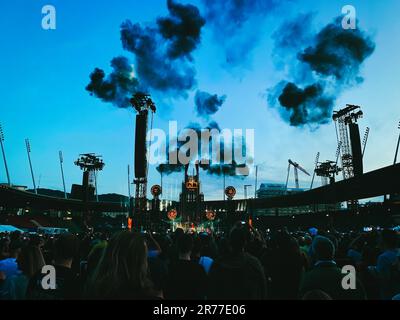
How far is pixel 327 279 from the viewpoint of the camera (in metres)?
4.98

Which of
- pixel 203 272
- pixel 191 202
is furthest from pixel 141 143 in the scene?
pixel 191 202

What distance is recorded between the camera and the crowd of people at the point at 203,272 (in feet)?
10.2

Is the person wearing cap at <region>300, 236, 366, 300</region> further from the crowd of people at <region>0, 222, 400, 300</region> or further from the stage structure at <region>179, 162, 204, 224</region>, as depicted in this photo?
the stage structure at <region>179, 162, 204, 224</region>

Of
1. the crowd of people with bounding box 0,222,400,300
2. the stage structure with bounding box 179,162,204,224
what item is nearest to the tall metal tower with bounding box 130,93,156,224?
the crowd of people with bounding box 0,222,400,300

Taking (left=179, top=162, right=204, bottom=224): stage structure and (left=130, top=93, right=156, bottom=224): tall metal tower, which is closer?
(left=130, top=93, right=156, bottom=224): tall metal tower

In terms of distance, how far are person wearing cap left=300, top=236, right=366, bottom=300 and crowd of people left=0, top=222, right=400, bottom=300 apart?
1 centimetres

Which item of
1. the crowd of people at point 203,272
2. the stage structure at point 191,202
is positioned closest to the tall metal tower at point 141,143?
the crowd of people at point 203,272

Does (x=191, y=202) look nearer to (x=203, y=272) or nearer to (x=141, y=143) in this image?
(x=141, y=143)

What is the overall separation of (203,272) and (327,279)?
2.02 metres

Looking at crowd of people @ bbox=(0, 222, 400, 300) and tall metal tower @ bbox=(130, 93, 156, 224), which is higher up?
tall metal tower @ bbox=(130, 93, 156, 224)

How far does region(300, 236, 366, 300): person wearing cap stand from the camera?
4.81 metres

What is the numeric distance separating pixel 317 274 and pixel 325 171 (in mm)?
114392

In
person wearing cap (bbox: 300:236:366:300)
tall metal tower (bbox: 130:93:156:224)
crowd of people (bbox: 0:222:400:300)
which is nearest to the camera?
crowd of people (bbox: 0:222:400:300)
